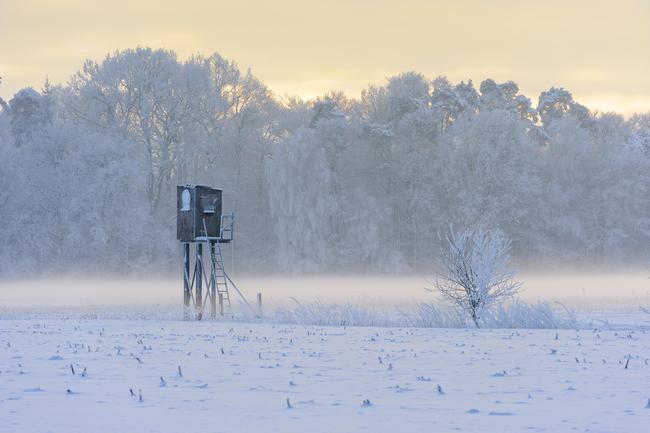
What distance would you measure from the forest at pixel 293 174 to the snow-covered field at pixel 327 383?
1619 inches

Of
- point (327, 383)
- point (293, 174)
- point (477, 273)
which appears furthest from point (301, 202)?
point (327, 383)

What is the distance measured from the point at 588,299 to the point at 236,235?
1281 inches

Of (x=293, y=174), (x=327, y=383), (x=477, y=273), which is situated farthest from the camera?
(x=293, y=174)

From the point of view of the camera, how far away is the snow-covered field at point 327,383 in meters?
7.82

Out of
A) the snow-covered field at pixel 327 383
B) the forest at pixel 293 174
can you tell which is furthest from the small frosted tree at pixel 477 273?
the forest at pixel 293 174

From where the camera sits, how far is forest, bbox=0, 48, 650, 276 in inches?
2267

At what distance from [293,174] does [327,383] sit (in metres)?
50.3

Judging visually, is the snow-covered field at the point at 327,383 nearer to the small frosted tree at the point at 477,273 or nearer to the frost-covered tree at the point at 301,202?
the small frosted tree at the point at 477,273

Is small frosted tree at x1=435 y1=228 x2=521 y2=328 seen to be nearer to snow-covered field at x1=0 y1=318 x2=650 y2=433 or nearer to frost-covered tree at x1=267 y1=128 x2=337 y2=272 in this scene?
snow-covered field at x1=0 y1=318 x2=650 y2=433

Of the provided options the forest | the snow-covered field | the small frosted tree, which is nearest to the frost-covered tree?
the forest

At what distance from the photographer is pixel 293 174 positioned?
198 ft

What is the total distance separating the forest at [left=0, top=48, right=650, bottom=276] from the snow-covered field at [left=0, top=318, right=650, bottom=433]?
1619 inches

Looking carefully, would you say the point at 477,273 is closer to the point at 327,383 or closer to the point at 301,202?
the point at 327,383

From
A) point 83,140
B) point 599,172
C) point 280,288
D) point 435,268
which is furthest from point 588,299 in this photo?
point 83,140
